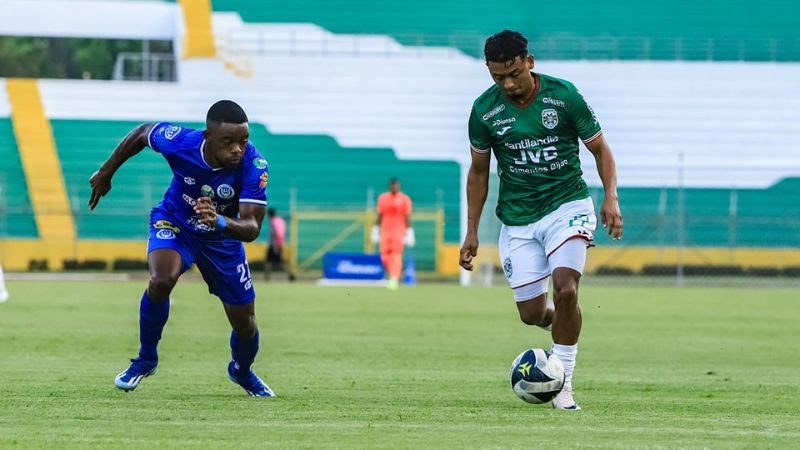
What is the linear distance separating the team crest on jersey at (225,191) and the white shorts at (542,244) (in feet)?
6.21

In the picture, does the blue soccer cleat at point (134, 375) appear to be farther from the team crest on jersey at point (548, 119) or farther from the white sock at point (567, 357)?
the team crest on jersey at point (548, 119)

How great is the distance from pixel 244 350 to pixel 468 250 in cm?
168

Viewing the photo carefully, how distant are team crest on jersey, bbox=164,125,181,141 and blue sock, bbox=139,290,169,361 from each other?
1.05 m

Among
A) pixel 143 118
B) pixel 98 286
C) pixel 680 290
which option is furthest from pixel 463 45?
pixel 98 286

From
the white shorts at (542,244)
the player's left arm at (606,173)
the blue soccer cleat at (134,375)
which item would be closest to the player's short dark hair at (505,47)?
the player's left arm at (606,173)

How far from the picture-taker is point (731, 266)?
1555 inches

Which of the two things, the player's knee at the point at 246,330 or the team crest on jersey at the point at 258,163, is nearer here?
the team crest on jersey at the point at 258,163

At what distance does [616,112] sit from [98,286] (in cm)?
2227

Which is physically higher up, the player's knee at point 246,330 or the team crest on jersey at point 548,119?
the team crest on jersey at point 548,119

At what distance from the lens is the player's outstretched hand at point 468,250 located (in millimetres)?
9719

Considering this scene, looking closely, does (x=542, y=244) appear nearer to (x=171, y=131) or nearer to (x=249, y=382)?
(x=249, y=382)

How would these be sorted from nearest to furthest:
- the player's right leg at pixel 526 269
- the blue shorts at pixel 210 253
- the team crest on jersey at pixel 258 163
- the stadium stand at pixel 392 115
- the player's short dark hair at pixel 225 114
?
the player's short dark hair at pixel 225 114 → the team crest on jersey at pixel 258 163 → the blue shorts at pixel 210 253 → the player's right leg at pixel 526 269 → the stadium stand at pixel 392 115

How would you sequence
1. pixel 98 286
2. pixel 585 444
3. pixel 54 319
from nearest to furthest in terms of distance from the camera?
pixel 585 444, pixel 54 319, pixel 98 286

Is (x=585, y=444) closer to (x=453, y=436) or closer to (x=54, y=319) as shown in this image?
(x=453, y=436)
